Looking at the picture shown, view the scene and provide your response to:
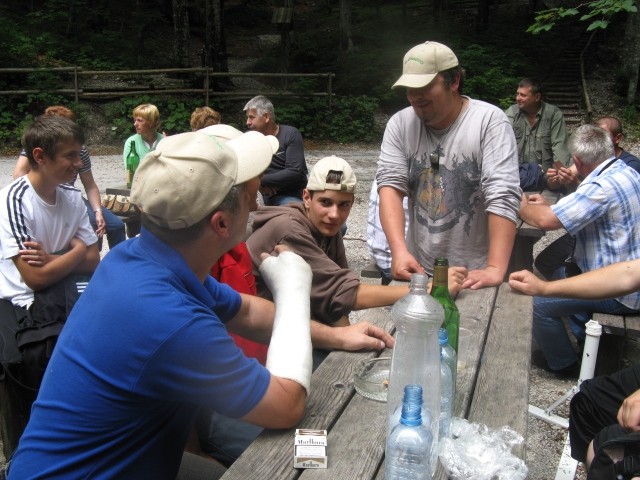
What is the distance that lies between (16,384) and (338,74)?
18.9m

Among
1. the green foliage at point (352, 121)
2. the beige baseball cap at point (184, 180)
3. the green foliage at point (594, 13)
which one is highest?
the green foliage at point (594, 13)

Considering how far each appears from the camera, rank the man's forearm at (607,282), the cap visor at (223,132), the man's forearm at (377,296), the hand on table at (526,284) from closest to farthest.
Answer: the cap visor at (223,132), the man's forearm at (377,296), the hand on table at (526,284), the man's forearm at (607,282)

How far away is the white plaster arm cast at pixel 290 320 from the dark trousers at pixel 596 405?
150 cm

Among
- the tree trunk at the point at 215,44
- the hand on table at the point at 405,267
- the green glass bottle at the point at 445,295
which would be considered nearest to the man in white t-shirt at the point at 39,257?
the hand on table at the point at 405,267

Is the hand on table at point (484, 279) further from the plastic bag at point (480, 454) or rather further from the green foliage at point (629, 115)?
the green foliage at point (629, 115)

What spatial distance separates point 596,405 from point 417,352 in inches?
60.8

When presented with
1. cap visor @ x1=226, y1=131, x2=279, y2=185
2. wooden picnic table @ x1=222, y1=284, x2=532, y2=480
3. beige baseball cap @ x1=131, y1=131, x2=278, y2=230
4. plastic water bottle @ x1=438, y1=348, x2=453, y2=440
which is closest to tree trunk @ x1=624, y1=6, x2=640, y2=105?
wooden picnic table @ x1=222, y1=284, x2=532, y2=480

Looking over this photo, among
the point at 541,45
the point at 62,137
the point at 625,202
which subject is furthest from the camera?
the point at 541,45

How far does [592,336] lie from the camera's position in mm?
3371

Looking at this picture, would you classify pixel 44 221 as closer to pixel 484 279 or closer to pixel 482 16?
pixel 484 279

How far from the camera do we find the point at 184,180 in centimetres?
154

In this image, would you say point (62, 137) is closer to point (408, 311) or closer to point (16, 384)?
point (16, 384)

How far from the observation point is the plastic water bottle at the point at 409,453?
1382 millimetres

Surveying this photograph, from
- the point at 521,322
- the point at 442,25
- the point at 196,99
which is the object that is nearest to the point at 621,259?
the point at 521,322
